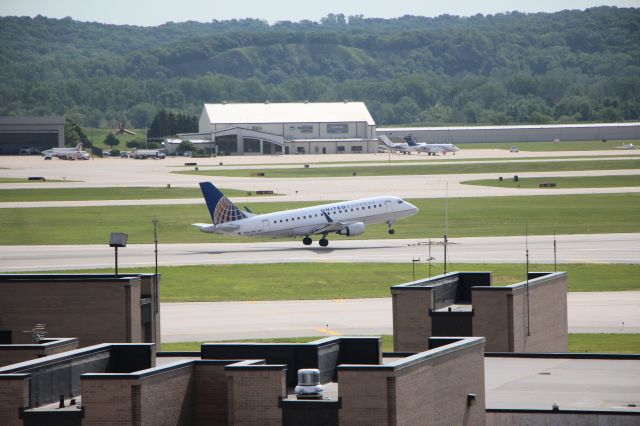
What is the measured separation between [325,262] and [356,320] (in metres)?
24.4

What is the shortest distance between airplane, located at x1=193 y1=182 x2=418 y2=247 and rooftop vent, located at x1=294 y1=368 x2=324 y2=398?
65385 mm

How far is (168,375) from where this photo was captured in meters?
27.0

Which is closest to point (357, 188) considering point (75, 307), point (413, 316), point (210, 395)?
point (413, 316)

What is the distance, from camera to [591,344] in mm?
53719

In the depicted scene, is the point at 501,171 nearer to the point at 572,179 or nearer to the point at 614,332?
the point at 572,179

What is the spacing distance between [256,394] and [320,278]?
50534 millimetres

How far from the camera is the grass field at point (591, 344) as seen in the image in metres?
52.4

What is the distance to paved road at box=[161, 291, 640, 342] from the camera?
2292 inches

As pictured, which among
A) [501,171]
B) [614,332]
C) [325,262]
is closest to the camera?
[614,332]

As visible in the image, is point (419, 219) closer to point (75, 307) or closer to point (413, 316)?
point (413, 316)

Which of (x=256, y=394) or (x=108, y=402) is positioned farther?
(x=256, y=394)

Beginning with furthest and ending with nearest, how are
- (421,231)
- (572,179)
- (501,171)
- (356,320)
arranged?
(501,171)
(572,179)
(421,231)
(356,320)

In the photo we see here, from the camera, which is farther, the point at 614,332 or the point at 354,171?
the point at 354,171

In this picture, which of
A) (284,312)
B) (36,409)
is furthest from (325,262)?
(36,409)
